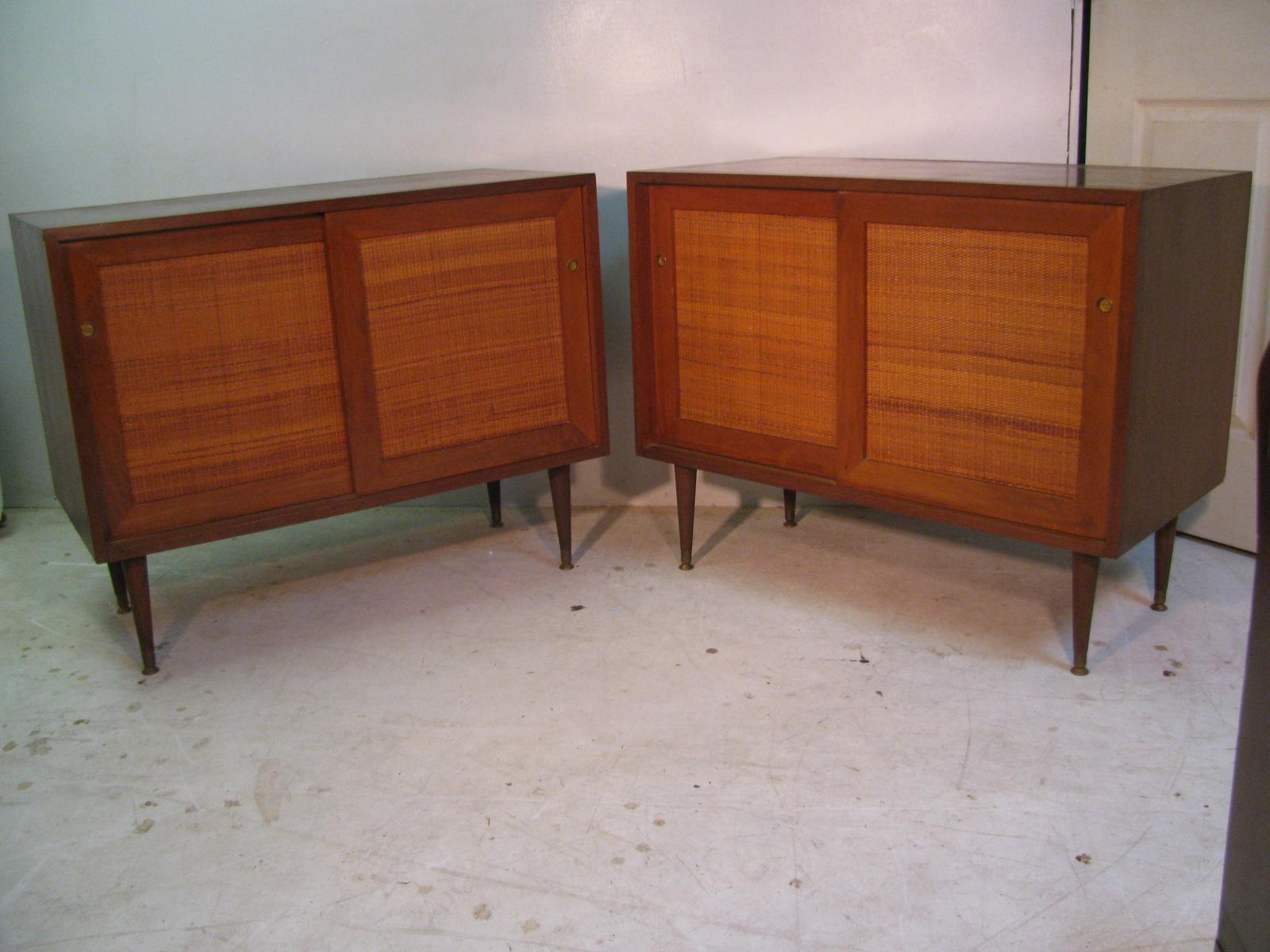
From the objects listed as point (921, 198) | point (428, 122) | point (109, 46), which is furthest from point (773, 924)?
point (109, 46)

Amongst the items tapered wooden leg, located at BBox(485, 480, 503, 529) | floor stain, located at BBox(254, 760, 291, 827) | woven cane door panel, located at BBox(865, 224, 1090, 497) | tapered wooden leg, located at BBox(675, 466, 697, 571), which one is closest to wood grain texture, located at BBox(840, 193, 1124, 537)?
woven cane door panel, located at BBox(865, 224, 1090, 497)

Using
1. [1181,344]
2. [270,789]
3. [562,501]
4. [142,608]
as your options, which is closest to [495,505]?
[562,501]

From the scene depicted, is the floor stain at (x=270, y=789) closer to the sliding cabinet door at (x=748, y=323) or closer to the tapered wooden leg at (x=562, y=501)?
the tapered wooden leg at (x=562, y=501)

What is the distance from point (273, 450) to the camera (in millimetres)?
2219

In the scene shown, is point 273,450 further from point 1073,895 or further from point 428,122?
point 1073,895

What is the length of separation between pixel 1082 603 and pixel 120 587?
176 centimetres

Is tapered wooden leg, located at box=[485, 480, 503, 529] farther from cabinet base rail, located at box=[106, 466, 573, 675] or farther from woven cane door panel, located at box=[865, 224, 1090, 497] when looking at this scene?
woven cane door panel, located at box=[865, 224, 1090, 497]

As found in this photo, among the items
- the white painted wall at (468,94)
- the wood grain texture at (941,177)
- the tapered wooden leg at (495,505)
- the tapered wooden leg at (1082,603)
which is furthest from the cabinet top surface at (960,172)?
the tapered wooden leg at (495,505)

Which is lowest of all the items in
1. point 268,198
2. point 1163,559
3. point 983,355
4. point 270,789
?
point 270,789

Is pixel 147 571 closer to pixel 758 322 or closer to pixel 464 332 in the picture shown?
pixel 464 332

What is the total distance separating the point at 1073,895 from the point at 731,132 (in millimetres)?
1807

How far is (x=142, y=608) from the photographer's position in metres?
2.20

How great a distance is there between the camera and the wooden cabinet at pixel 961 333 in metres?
1.88

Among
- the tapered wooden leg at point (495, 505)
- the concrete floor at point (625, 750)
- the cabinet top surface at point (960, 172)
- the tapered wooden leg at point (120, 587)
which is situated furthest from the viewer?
the tapered wooden leg at point (495, 505)
